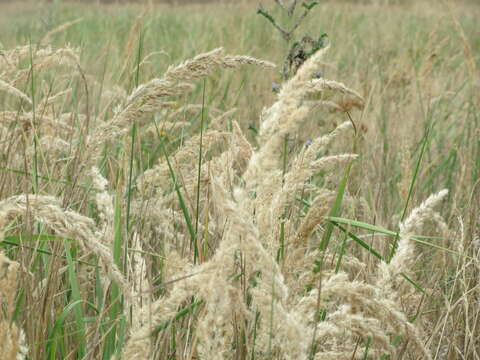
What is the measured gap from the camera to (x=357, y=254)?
1540 millimetres

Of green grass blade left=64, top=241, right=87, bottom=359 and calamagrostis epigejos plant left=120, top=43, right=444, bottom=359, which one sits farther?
green grass blade left=64, top=241, right=87, bottom=359

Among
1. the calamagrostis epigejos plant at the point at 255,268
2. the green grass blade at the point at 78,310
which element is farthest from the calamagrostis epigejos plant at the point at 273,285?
the green grass blade at the point at 78,310

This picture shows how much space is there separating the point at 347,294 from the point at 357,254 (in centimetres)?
76

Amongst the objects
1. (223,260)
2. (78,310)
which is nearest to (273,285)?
(223,260)

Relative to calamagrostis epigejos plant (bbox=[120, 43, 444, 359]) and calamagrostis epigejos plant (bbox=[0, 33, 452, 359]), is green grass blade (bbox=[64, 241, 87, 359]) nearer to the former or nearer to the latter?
calamagrostis epigejos plant (bbox=[0, 33, 452, 359])

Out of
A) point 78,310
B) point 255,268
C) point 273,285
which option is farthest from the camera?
point 78,310

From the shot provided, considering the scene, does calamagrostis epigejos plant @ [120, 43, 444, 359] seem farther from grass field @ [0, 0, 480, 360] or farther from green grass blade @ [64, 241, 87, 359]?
green grass blade @ [64, 241, 87, 359]

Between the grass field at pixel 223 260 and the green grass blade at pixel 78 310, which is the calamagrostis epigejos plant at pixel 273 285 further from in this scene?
the green grass blade at pixel 78 310

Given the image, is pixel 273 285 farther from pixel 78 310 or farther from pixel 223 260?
pixel 78 310

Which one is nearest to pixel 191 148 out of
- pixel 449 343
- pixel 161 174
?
pixel 161 174

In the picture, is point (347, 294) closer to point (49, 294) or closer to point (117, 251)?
point (117, 251)

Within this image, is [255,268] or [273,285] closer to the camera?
[273,285]

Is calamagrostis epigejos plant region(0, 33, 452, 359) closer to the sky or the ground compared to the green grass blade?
closer to the sky

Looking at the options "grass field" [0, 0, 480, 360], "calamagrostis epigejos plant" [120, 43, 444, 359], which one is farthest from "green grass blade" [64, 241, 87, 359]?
"calamagrostis epigejos plant" [120, 43, 444, 359]
